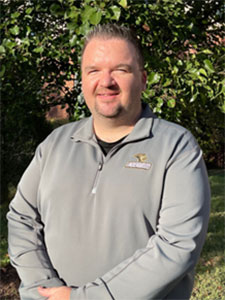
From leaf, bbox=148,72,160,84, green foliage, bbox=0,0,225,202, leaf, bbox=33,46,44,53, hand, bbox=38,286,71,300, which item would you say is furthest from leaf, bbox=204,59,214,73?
hand, bbox=38,286,71,300

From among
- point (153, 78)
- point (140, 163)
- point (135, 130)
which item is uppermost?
point (153, 78)

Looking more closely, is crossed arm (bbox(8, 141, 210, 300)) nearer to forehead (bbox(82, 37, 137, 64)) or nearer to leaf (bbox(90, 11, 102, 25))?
forehead (bbox(82, 37, 137, 64))

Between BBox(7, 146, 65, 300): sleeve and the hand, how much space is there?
4 centimetres

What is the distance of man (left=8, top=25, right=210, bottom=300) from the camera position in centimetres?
171

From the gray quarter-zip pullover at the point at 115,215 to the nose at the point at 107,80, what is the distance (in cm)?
24

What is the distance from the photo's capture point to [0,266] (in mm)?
4918

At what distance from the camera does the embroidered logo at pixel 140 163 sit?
1.81m

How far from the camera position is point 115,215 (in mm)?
1809

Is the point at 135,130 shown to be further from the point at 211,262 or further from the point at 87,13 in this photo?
the point at 211,262

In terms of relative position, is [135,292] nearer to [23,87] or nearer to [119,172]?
[119,172]

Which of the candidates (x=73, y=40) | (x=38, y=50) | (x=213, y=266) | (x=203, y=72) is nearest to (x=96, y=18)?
(x=73, y=40)

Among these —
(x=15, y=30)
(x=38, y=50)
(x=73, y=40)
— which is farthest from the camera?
(x=38, y=50)

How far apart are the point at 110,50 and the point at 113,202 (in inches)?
27.6

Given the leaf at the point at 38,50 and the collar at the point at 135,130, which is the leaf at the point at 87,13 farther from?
the collar at the point at 135,130
